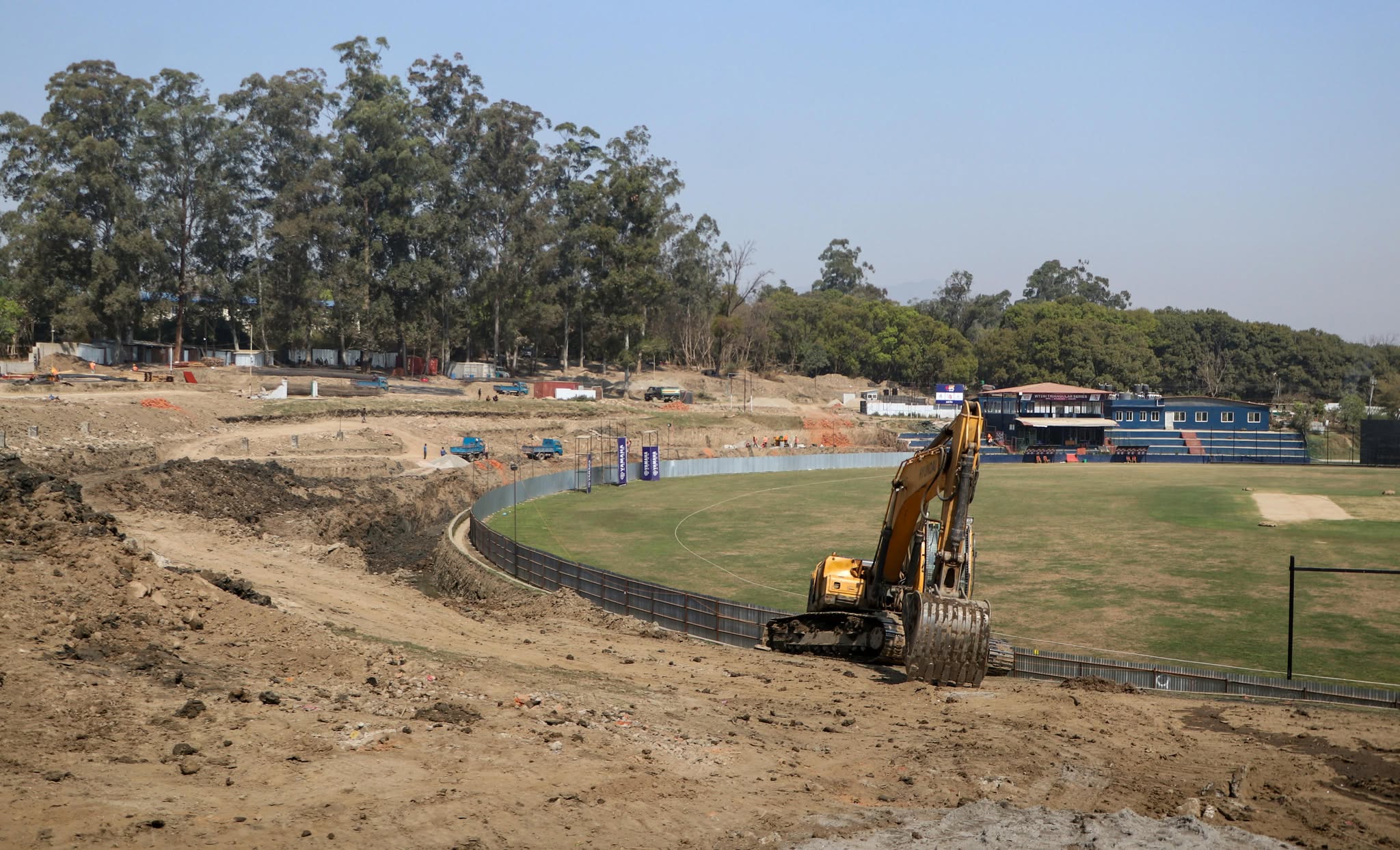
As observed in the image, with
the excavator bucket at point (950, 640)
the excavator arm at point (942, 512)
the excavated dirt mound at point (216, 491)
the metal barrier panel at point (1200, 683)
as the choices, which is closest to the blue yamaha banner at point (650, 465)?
the excavated dirt mound at point (216, 491)

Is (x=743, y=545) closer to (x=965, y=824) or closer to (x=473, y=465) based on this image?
(x=473, y=465)

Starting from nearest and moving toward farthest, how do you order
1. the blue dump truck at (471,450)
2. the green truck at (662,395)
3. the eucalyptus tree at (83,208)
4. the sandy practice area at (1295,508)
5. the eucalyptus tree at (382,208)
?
the sandy practice area at (1295,508) < the blue dump truck at (471,450) < the eucalyptus tree at (83,208) < the eucalyptus tree at (382,208) < the green truck at (662,395)

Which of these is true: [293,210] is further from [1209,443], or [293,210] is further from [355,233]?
[1209,443]

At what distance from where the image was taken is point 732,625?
26891mm

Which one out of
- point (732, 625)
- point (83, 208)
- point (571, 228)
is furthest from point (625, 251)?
point (732, 625)

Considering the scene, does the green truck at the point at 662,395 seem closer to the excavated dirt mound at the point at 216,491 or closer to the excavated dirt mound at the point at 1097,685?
the excavated dirt mound at the point at 216,491

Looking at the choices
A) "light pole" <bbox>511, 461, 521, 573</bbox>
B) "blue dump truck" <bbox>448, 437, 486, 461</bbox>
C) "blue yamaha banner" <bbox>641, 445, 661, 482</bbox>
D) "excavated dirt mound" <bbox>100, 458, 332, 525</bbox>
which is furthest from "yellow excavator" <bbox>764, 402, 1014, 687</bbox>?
"blue dump truck" <bbox>448, 437, 486, 461</bbox>

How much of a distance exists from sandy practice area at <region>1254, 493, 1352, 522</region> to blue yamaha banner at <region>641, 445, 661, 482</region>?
36203mm

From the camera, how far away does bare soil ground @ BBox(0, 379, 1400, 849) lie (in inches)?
484

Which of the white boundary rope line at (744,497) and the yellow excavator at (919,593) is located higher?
the yellow excavator at (919,593)

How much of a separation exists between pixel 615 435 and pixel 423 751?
237 feet

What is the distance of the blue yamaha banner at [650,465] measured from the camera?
70438mm

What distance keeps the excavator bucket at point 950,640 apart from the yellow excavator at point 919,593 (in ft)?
0.06

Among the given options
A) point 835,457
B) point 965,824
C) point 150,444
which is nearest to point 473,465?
point 150,444
